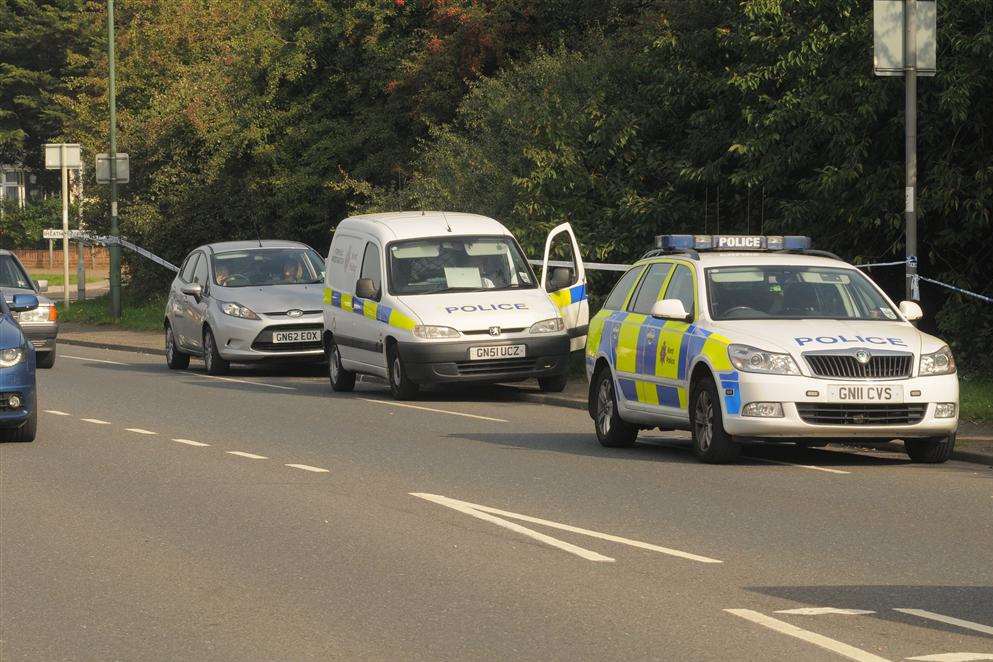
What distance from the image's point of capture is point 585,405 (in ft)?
63.8

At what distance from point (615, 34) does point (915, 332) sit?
20.1 metres

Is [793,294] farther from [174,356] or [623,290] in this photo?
[174,356]

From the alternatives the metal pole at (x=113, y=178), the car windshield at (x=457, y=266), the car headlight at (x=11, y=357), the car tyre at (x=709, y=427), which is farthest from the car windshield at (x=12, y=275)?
the car tyre at (x=709, y=427)

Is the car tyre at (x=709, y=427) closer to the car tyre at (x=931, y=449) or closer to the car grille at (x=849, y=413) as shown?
the car grille at (x=849, y=413)

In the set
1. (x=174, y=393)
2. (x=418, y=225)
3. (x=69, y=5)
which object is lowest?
(x=174, y=393)

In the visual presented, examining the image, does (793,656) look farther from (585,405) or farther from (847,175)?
(847,175)

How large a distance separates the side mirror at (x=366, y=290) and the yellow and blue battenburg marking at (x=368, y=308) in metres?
0.08

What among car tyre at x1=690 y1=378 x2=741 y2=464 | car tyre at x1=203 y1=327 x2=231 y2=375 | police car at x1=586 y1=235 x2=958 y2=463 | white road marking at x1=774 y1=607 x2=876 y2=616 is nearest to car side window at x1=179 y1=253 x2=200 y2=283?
car tyre at x1=203 y1=327 x2=231 y2=375

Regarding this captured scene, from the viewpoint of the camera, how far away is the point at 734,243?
15.3m

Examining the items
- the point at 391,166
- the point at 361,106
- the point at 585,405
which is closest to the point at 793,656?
the point at 585,405

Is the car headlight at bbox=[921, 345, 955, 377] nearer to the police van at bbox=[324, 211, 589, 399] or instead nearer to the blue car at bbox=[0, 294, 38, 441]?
the blue car at bbox=[0, 294, 38, 441]

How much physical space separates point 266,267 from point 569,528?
16.3 m

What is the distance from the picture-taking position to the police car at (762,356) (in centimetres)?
1308

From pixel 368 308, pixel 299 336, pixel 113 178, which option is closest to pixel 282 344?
pixel 299 336
